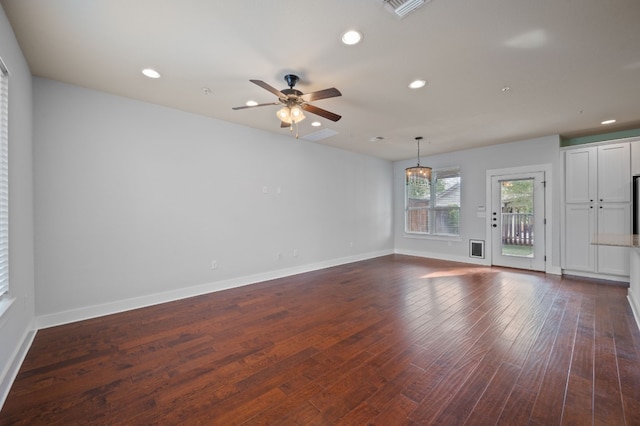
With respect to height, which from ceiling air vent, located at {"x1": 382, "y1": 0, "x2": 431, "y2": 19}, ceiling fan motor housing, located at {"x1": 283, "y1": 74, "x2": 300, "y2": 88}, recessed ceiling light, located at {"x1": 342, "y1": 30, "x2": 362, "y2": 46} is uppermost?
recessed ceiling light, located at {"x1": 342, "y1": 30, "x2": 362, "y2": 46}

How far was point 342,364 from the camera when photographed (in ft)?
7.08

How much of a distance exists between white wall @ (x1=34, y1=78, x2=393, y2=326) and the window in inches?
129

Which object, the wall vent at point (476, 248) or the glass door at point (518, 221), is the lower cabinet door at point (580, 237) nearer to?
the glass door at point (518, 221)

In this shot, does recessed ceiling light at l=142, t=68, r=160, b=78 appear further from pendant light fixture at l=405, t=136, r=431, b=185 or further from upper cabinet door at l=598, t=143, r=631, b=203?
upper cabinet door at l=598, t=143, r=631, b=203

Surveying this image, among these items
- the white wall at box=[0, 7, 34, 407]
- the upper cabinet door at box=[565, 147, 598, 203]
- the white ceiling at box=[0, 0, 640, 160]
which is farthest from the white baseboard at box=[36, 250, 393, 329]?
the upper cabinet door at box=[565, 147, 598, 203]

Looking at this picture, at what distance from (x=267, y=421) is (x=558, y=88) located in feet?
14.8

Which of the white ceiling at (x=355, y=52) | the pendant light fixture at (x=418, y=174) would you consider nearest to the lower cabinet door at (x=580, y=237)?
the white ceiling at (x=355, y=52)

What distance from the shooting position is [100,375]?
205cm

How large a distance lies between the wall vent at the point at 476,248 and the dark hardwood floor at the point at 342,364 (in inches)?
90.7

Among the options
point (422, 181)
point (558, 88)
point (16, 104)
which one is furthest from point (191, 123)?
point (558, 88)

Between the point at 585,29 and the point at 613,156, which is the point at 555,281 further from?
the point at 585,29

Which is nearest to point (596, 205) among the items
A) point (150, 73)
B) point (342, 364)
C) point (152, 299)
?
point (342, 364)

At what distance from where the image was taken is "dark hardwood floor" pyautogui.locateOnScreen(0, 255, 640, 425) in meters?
1.65

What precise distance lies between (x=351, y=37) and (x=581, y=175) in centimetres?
539
